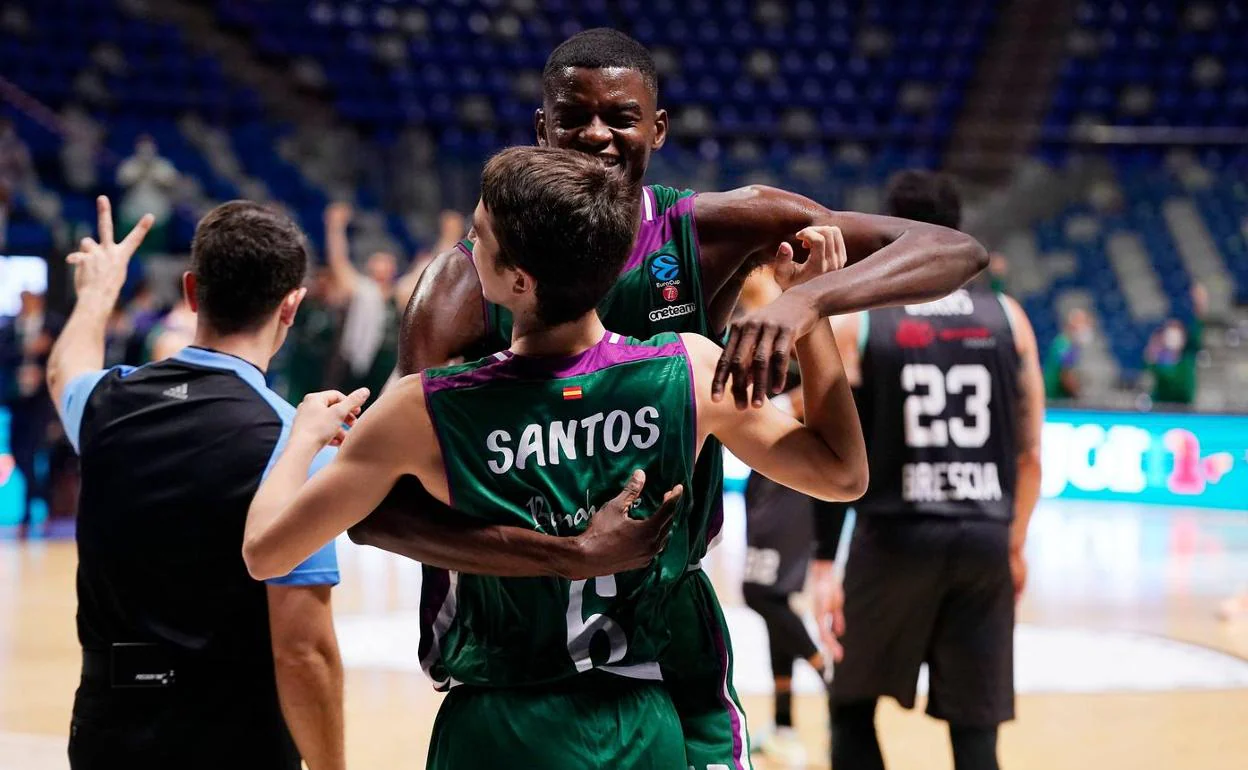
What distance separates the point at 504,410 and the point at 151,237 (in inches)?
534

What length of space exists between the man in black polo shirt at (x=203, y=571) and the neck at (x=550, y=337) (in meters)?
0.83

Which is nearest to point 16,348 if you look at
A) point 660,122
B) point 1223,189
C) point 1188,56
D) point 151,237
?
point 151,237

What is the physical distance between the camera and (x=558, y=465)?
6.55 ft

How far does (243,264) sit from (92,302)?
54 centimetres

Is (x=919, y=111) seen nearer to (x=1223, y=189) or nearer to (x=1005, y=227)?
(x=1005, y=227)

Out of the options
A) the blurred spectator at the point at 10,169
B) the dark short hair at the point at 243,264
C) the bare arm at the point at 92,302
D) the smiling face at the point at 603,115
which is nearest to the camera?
the smiling face at the point at 603,115

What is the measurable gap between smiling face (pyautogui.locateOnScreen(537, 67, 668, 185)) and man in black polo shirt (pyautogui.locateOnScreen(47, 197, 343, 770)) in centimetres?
72

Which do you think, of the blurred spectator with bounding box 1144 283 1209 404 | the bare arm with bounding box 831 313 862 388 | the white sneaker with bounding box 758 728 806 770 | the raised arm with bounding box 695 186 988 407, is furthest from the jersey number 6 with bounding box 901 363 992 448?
the blurred spectator with bounding box 1144 283 1209 404

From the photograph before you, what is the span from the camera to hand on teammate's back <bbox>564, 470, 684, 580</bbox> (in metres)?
1.96

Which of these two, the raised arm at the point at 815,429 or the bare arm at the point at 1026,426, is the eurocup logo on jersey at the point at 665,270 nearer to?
the raised arm at the point at 815,429

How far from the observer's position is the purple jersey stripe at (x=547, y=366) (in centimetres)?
198

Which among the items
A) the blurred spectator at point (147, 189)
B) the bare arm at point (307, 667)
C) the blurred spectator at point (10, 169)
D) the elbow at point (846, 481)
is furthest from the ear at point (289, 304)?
the blurred spectator at point (147, 189)

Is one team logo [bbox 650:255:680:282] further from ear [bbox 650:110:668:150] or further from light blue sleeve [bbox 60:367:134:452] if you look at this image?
light blue sleeve [bbox 60:367:134:452]

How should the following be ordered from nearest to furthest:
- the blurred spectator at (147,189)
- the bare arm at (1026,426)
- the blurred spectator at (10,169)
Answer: the bare arm at (1026,426) → the blurred spectator at (10,169) → the blurred spectator at (147,189)
